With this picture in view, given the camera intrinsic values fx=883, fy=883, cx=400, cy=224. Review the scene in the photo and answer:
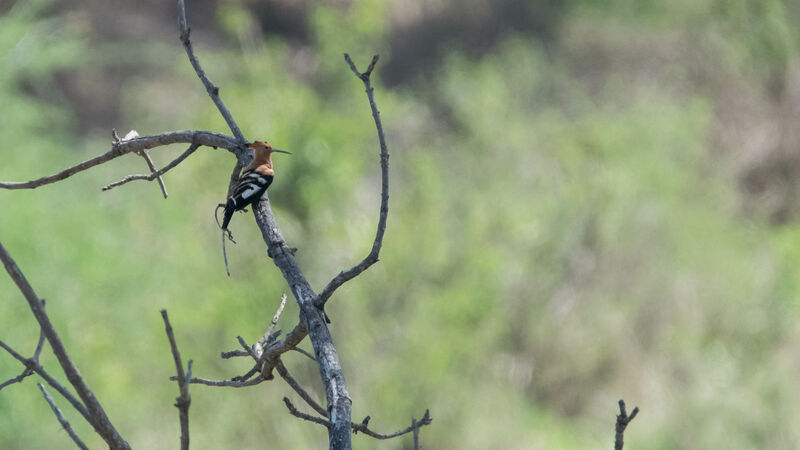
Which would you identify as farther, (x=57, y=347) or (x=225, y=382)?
(x=225, y=382)

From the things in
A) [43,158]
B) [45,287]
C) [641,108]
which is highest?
[641,108]

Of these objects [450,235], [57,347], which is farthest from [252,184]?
[450,235]

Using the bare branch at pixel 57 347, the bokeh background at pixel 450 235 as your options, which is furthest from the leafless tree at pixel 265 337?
the bokeh background at pixel 450 235

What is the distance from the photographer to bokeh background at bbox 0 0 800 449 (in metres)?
4.55

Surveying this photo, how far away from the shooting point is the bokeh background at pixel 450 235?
455 cm

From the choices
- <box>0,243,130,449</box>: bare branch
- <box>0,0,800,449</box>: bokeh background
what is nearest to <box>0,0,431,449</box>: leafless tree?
<box>0,243,130,449</box>: bare branch

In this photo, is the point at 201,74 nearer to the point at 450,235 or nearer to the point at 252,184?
the point at 252,184

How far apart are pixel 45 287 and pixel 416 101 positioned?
6.64 metres

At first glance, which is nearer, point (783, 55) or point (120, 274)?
point (120, 274)

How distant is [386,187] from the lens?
0.94m

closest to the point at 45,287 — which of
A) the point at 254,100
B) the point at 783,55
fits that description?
the point at 254,100

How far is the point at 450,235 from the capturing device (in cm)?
591

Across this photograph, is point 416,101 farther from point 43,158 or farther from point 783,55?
point 43,158

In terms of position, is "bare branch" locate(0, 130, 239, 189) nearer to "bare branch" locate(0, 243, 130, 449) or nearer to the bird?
the bird
